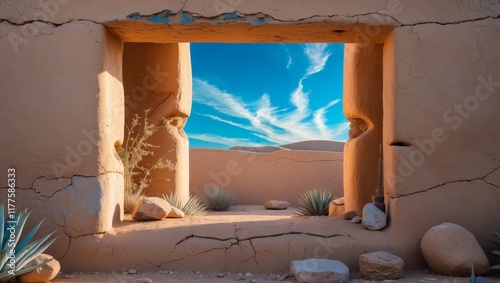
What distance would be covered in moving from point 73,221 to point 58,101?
1.24 metres

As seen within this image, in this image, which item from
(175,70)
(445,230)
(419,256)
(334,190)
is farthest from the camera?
(334,190)

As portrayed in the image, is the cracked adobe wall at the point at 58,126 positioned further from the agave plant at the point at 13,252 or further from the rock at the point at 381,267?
the rock at the point at 381,267

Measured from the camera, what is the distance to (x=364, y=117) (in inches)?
257

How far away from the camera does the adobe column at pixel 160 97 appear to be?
738 centimetres

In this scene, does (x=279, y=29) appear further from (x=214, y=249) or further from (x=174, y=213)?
(x=174, y=213)

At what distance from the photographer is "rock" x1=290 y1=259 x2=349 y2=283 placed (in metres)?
4.50

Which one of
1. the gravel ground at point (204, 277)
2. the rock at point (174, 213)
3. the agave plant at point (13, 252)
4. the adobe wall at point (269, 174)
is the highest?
the adobe wall at point (269, 174)

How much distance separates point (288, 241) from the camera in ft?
16.7

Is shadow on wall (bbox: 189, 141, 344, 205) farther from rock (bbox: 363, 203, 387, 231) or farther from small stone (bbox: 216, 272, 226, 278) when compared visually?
small stone (bbox: 216, 272, 226, 278)

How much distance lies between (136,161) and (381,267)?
143 inches

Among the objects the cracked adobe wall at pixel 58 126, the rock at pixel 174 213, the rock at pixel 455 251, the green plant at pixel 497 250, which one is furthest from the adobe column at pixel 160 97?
the green plant at pixel 497 250

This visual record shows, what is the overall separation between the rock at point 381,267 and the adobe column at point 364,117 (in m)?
1.71

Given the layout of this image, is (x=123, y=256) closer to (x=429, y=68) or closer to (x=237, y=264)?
(x=237, y=264)

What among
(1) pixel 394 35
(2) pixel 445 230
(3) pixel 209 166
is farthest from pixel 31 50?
(3) pixel 209 166
